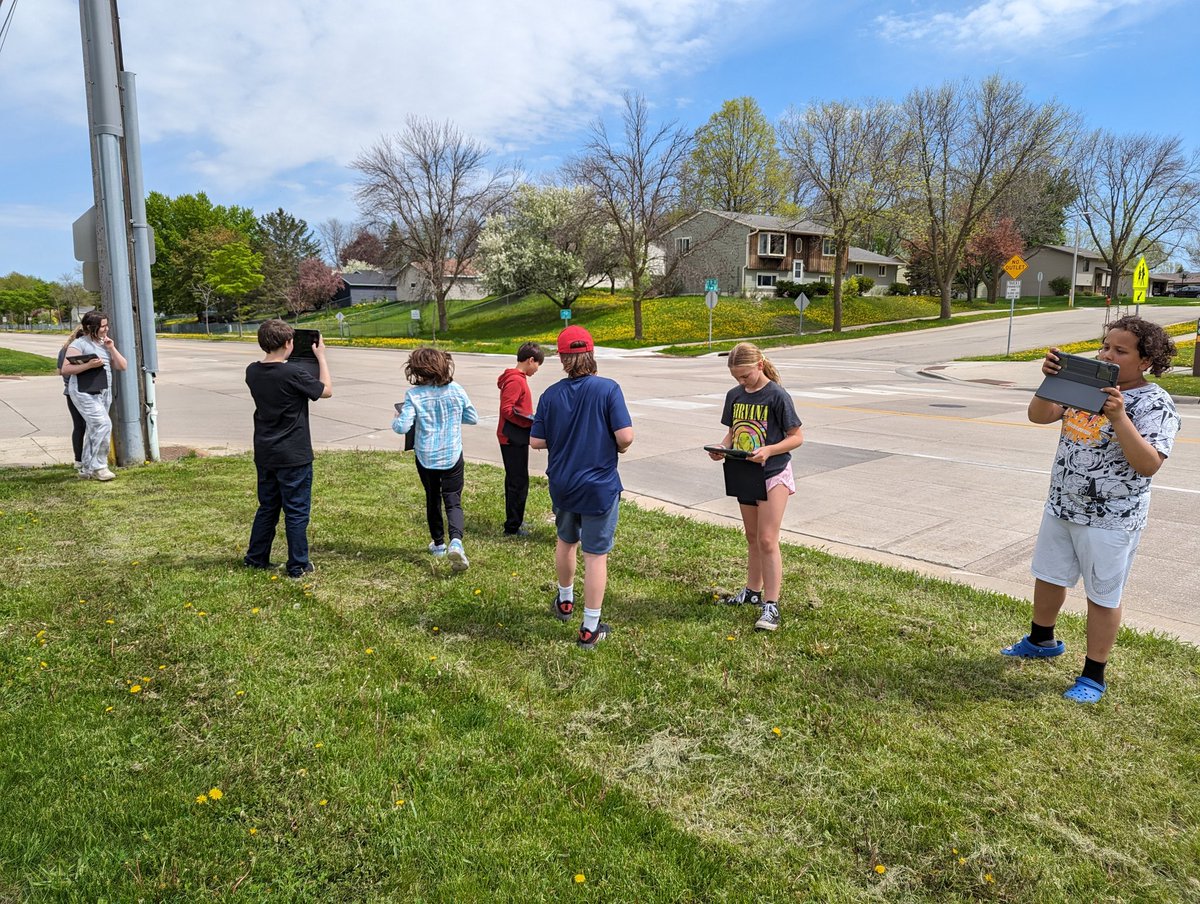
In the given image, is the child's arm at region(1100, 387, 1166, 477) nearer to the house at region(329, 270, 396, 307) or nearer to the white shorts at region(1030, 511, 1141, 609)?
the white shorts at region(1030, 511, 1141, 609)

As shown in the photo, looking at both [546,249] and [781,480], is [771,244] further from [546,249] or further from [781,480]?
[781,480]

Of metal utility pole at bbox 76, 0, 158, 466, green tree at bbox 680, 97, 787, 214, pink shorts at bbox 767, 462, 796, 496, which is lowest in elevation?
pink shorts at bbox 767, 462, 796, 496

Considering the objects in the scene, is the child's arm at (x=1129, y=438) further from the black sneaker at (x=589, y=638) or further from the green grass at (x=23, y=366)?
the green grass at (x=23, y=366)

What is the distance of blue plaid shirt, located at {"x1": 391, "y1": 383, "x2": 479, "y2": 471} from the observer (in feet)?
18.4

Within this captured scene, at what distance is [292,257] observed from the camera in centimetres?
8762

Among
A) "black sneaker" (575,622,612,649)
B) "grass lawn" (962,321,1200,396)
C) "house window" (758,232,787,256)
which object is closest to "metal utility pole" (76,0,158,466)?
"black sneaker" (575,622,612,649)

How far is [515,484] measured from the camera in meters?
6.67

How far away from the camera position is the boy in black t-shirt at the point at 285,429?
5.21m

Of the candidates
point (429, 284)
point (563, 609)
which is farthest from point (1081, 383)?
point (429, 284)

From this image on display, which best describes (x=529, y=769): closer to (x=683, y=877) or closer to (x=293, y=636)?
(x=683, y=877)

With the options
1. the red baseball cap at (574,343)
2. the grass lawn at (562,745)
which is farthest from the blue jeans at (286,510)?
the red baseball cap at (574,343)

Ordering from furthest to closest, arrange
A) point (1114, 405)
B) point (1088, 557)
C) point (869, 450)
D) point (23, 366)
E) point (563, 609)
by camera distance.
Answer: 1. point (23, 366)
2. point (869, 450)
3. point (563, 609)
4. point (1088, 557)
5. point (1114, 405)

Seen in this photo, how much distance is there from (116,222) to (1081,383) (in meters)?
9.83

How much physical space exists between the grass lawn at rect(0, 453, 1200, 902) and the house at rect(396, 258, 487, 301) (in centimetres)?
5140
